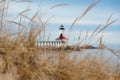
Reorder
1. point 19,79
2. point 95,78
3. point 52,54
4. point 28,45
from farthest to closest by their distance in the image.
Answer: point 95,78
point 52,54
point 28,45
point 19,79

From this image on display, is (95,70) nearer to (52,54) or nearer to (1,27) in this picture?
(52,54)

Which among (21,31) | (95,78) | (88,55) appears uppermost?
(21,31)

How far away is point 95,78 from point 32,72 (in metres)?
0.98

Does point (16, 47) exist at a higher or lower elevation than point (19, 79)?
higher

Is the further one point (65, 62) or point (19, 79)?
point (65, 62)

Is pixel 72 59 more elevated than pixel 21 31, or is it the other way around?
pixel 21 31

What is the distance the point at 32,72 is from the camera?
10.4 feet

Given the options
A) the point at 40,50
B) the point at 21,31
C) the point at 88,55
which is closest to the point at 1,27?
the point at 21,31

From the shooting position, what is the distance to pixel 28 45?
3.34 meters

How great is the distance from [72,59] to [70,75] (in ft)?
0.80

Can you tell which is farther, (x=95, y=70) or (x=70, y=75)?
(x=95, y=70)

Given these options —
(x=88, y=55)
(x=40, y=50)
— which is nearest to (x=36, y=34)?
(x=40, y=50)

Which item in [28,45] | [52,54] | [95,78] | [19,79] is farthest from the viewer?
[95,78]

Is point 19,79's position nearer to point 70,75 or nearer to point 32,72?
point 32,72
